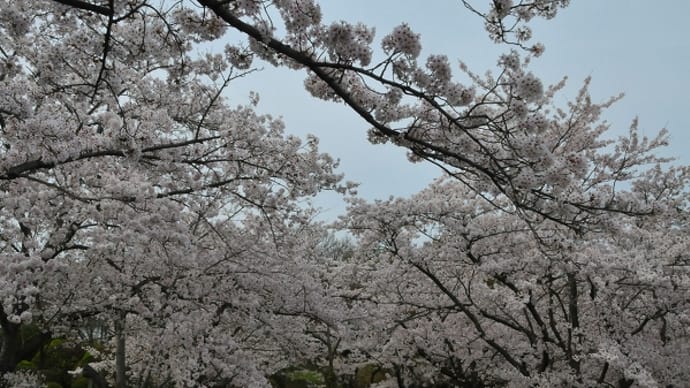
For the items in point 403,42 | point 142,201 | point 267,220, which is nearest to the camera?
point 403,42

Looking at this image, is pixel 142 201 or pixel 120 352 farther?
pixel 120 352

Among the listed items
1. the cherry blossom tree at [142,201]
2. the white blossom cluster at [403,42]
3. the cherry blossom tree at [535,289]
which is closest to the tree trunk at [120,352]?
the cherry blossom tree at [142,201]

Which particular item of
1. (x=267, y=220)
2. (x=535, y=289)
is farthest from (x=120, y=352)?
(x=535, y=289)

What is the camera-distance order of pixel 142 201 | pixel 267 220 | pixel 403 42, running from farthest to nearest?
pixel 267 220 → pixel 142 201 → pixel 403 42

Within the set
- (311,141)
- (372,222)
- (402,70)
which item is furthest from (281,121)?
(402,70)

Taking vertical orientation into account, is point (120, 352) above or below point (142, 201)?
below

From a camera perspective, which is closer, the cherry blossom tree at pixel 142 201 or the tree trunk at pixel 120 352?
the cherry blossom tree at pixel 142 201

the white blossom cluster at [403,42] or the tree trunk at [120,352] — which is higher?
the white blossom cluster at [403,42]

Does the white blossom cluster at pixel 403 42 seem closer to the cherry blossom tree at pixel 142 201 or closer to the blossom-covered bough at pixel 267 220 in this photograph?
the blossom-covered bough at pixel 267 220

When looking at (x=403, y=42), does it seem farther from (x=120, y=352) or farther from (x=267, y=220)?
(x=120, y=352)

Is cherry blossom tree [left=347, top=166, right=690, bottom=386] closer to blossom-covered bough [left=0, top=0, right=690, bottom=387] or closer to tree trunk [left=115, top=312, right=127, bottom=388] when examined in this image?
blossom-covered bough [left=0, top=0, right=690, bottom=387]

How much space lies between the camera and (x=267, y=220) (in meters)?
6.68

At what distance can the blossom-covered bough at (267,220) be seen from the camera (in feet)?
10.2

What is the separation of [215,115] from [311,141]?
162 centimetres
